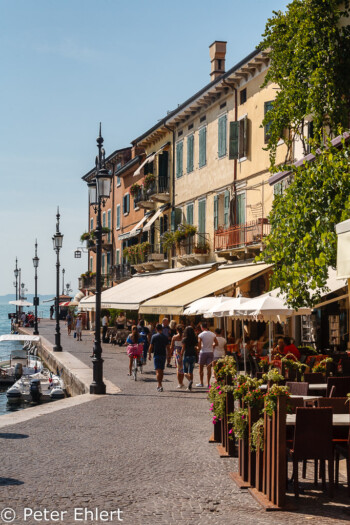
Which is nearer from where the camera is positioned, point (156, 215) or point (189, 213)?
A: point (189, 213)

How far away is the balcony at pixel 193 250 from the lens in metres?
32.9

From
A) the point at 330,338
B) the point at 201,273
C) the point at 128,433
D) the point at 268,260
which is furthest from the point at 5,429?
the point at 201,273

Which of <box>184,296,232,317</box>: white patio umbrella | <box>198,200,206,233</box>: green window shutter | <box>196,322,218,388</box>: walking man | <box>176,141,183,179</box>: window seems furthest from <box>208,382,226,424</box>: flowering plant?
<box>176,141,183,179</box>: window

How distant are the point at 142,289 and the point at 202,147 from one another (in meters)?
6.49

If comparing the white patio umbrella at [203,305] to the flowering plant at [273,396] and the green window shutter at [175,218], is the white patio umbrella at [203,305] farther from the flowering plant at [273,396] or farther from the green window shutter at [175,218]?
the green window shutter at [175,218]

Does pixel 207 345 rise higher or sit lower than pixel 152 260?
lower

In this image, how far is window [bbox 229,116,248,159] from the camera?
2914 centimetres

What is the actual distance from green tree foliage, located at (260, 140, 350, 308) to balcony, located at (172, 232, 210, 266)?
15.7 meters

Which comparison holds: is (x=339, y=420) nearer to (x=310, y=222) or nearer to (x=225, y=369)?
(x=225, y=369)

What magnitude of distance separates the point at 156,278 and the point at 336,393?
2464 cm

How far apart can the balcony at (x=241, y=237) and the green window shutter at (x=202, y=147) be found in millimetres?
4113

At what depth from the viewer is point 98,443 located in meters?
12.0

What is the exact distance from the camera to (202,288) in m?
26.7

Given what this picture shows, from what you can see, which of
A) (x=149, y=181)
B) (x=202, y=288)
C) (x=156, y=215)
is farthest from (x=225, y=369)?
(x=149, y=181)
